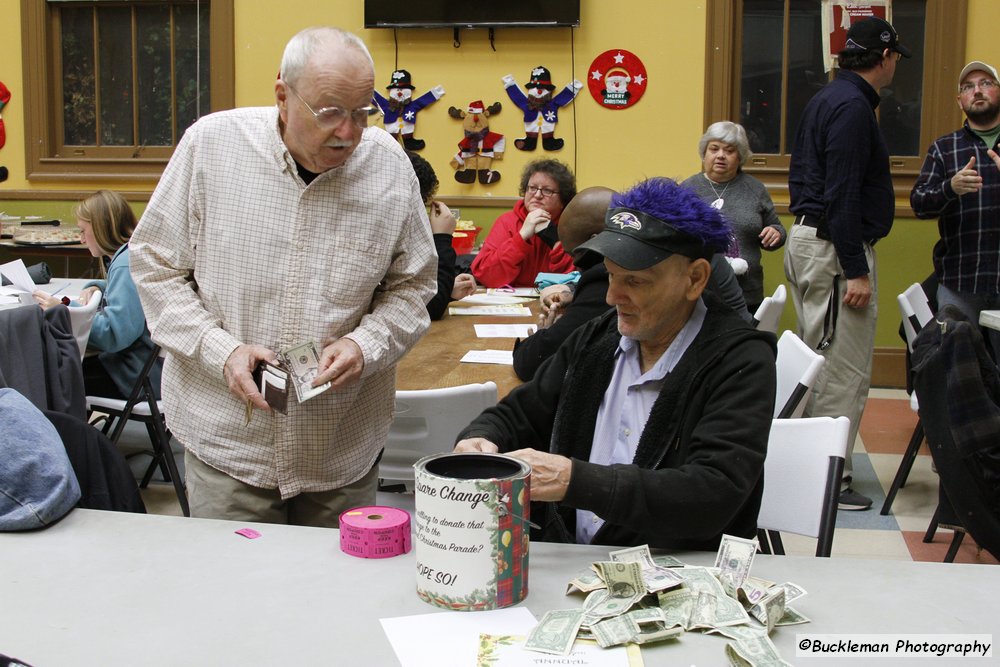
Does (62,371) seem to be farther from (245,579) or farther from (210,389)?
(245,579)

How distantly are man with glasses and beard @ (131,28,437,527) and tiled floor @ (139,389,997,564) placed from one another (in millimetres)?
869

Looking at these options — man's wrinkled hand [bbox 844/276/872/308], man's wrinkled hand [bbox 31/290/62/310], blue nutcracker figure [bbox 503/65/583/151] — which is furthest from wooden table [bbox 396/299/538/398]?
blue nutcracker figure [bbox 503/65/583/151]

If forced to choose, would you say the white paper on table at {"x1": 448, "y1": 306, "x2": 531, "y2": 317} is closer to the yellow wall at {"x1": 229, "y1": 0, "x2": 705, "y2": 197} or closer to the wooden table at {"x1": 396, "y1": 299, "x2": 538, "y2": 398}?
the wooden table at {"x1": 396, "y1": 299, "x2": 538, "y2": 398}

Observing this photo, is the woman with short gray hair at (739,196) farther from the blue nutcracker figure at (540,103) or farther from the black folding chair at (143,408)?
the black folding chair at (143,408)

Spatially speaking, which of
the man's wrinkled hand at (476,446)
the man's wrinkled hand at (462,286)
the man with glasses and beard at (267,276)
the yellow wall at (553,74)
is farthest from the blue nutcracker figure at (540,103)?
the man's wrinkled hand at (476,446)

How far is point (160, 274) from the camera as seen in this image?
208cm

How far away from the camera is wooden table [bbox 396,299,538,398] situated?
9.98ft

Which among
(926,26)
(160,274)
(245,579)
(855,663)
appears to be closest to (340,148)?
(160,274)

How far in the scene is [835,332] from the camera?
4.55 m

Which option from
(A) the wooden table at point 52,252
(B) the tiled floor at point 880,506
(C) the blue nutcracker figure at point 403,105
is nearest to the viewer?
(B) the tiled floor at point 880,506

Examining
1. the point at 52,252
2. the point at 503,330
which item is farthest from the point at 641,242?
the point at 52,252

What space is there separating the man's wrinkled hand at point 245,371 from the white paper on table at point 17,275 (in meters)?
2.84

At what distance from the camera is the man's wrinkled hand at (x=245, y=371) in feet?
6.31

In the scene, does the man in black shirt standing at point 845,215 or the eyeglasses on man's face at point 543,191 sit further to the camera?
the eyeglasses on man's face at point 543,191
